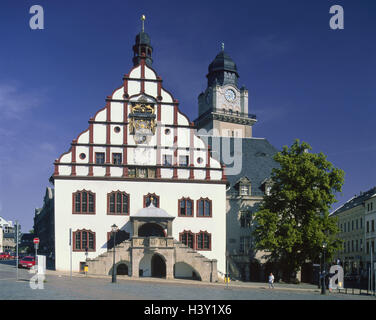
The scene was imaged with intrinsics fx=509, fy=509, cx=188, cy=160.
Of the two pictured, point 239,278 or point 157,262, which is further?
point 239,278

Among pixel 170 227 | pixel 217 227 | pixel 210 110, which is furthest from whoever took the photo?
pixel 210 110

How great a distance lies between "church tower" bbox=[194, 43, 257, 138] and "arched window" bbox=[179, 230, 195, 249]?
37505 mm

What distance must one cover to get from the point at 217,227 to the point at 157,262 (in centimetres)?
721

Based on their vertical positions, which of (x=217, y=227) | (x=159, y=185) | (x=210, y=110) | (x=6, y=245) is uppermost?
(x=210, y=110)

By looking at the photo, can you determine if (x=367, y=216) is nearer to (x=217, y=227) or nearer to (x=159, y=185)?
(x=217, y=227)

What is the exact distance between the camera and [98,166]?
51.6 m

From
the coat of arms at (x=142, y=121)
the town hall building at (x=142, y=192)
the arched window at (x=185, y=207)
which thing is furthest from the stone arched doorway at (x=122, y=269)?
the coat of arms at (x=142, y=121)

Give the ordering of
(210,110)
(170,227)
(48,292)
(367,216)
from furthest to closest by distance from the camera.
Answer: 1. (210,110)
2. (367,216)
3. (170,227)
4. (48,292)

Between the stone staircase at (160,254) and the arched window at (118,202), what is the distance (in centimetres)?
433

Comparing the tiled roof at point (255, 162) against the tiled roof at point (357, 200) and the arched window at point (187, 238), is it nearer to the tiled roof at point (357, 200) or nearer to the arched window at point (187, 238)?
the arched window at point (187, 238)

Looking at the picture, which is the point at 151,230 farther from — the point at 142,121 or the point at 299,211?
the point at 299,211

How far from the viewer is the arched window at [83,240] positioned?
50.0m

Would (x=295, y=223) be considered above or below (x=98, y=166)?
below
